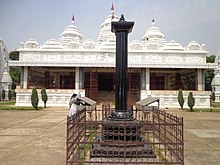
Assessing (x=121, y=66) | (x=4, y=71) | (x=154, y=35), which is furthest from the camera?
(x=4, y=71)

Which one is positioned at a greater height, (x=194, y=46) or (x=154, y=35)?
(x=154, y=35)

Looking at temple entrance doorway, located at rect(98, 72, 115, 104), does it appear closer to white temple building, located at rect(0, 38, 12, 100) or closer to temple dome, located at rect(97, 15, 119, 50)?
temple dome, located at rect(97, 15, 119, 50)

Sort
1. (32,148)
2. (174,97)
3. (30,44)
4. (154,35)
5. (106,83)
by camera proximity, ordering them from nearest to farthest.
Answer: (32,148), (174,97), (30,44), (106,83), (154,35)

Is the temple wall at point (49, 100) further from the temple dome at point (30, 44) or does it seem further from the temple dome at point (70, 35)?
the temple dome at point (70, 35)

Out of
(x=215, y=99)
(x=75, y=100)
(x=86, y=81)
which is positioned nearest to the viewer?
(x=75, y=100)

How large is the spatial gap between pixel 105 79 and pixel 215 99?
1586 centimetres

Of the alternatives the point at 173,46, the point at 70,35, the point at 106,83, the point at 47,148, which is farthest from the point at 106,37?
the point at 47,148

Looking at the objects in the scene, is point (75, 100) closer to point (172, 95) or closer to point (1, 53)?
point (172, 95)

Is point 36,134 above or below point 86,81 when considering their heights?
below

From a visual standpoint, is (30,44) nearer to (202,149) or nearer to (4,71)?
(4,71)

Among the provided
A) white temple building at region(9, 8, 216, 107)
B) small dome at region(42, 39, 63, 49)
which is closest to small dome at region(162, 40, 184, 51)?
white temple building at region(9, 8, 216, 107)

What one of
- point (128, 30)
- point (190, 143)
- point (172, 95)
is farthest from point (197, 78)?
point (128, 30)

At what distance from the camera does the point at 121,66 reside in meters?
5.03

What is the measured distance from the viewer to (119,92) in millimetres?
5023
